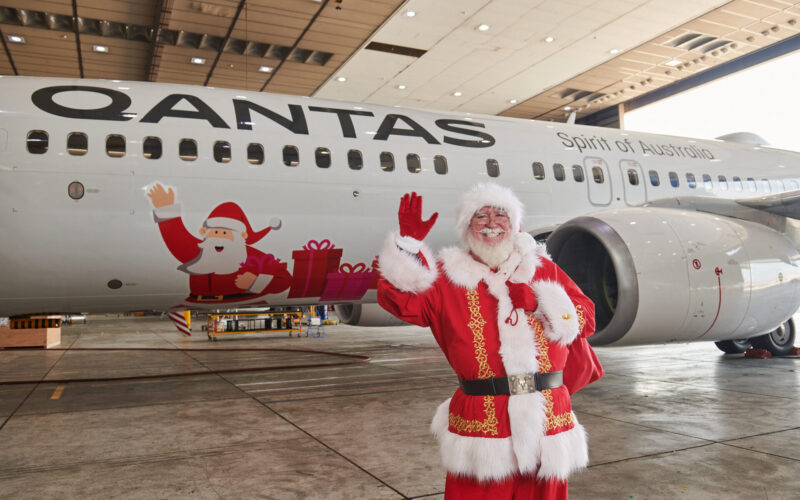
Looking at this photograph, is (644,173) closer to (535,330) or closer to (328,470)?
(328,470)

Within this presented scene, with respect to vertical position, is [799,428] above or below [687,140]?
below

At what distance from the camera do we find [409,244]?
2.30 meters

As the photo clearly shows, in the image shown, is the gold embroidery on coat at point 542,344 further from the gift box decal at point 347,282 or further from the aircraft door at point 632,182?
the aircraft door at point 632,182

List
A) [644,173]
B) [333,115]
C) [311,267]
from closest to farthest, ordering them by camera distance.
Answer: [311,267], [333,115], [644,173]

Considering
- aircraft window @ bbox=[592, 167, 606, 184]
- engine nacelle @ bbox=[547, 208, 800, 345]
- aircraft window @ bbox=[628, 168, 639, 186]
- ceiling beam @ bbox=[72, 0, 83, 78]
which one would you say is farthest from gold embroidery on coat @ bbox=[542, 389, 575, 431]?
ceiling beam @ bbox=[72, 0, 83, 78]

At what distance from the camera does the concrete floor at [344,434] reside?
11.6ft

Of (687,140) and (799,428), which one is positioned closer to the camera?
(799,428)

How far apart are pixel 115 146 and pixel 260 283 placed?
6.15 ft

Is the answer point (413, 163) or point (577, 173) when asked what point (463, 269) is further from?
point (577, 173)

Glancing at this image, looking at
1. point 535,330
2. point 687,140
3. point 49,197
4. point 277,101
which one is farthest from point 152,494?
point 687,140

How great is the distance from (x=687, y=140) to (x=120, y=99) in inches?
310

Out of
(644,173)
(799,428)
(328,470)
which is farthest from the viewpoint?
(644,173)

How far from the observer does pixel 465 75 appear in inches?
690

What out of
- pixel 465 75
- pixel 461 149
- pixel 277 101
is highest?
pixel 465 75
